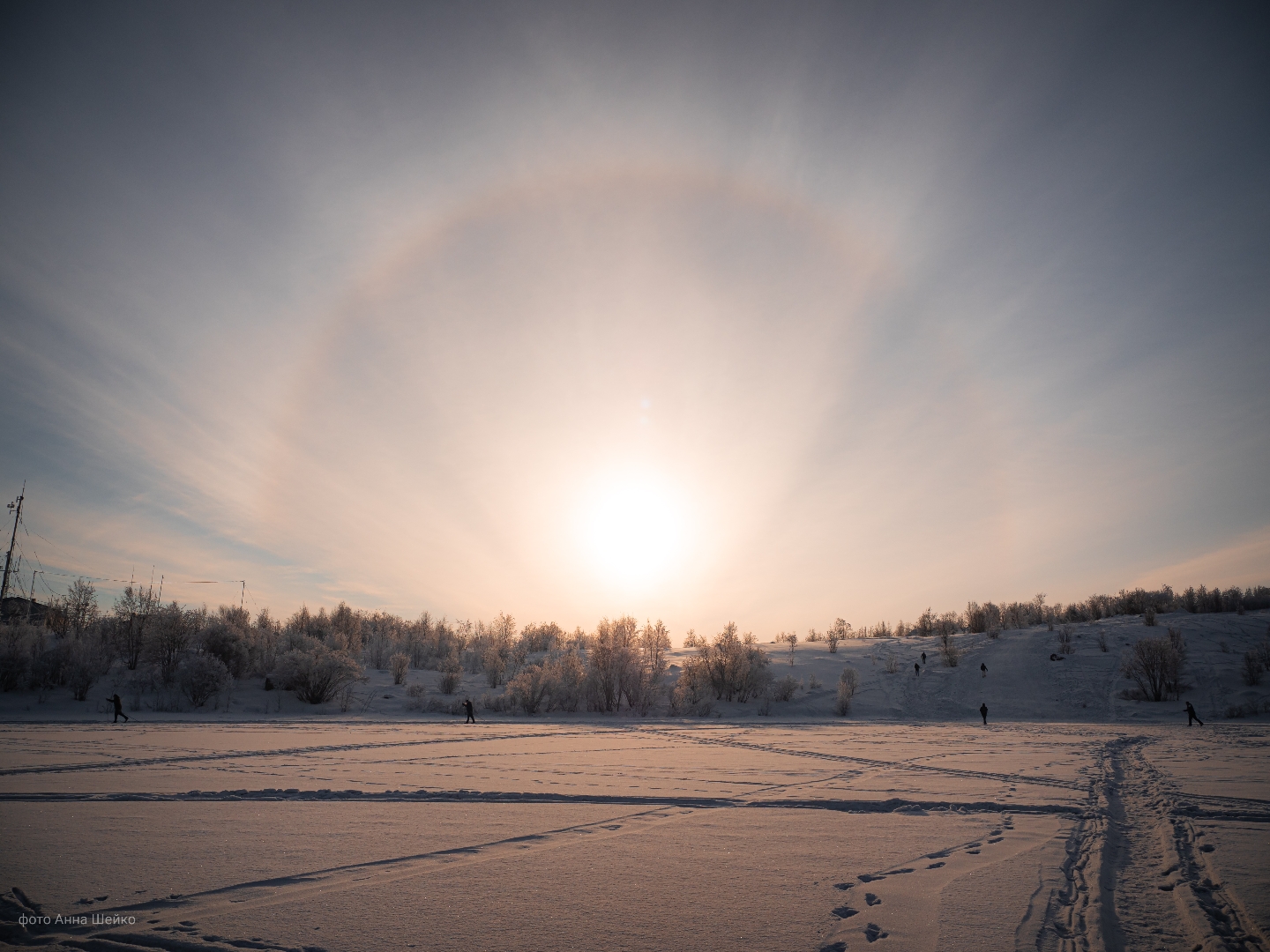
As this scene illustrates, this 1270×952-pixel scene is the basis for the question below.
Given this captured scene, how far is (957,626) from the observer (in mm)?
41406

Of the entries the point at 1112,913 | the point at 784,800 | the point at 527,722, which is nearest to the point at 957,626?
the point at 527,722

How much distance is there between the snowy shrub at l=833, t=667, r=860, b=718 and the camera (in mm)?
24625

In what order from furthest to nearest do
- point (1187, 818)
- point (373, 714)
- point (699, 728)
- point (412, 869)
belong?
point (373, 714) < point (699, 728) < point (1187, 818) < point (412, 869)

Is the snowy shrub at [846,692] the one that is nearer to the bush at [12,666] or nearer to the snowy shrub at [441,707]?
the snowy shrub at [441,707]

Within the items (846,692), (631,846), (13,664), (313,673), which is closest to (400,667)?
(313,673)

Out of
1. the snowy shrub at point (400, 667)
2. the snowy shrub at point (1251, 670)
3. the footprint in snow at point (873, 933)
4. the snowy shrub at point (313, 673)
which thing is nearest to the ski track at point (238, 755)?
the footprint in snow at point (873, 933)

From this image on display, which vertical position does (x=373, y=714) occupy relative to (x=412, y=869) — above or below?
below

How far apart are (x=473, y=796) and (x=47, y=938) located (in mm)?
4722

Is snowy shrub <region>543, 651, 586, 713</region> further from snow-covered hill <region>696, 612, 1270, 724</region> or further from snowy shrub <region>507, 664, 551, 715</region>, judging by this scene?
snow-covered hill <region>696, 612, 1270, 724</region>

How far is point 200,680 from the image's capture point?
24.3 m

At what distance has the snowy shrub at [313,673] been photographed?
82.1 feet

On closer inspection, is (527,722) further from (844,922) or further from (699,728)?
(844,922)

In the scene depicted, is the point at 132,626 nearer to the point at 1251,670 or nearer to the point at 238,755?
the point at 238,755

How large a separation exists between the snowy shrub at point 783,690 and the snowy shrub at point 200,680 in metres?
22.5
